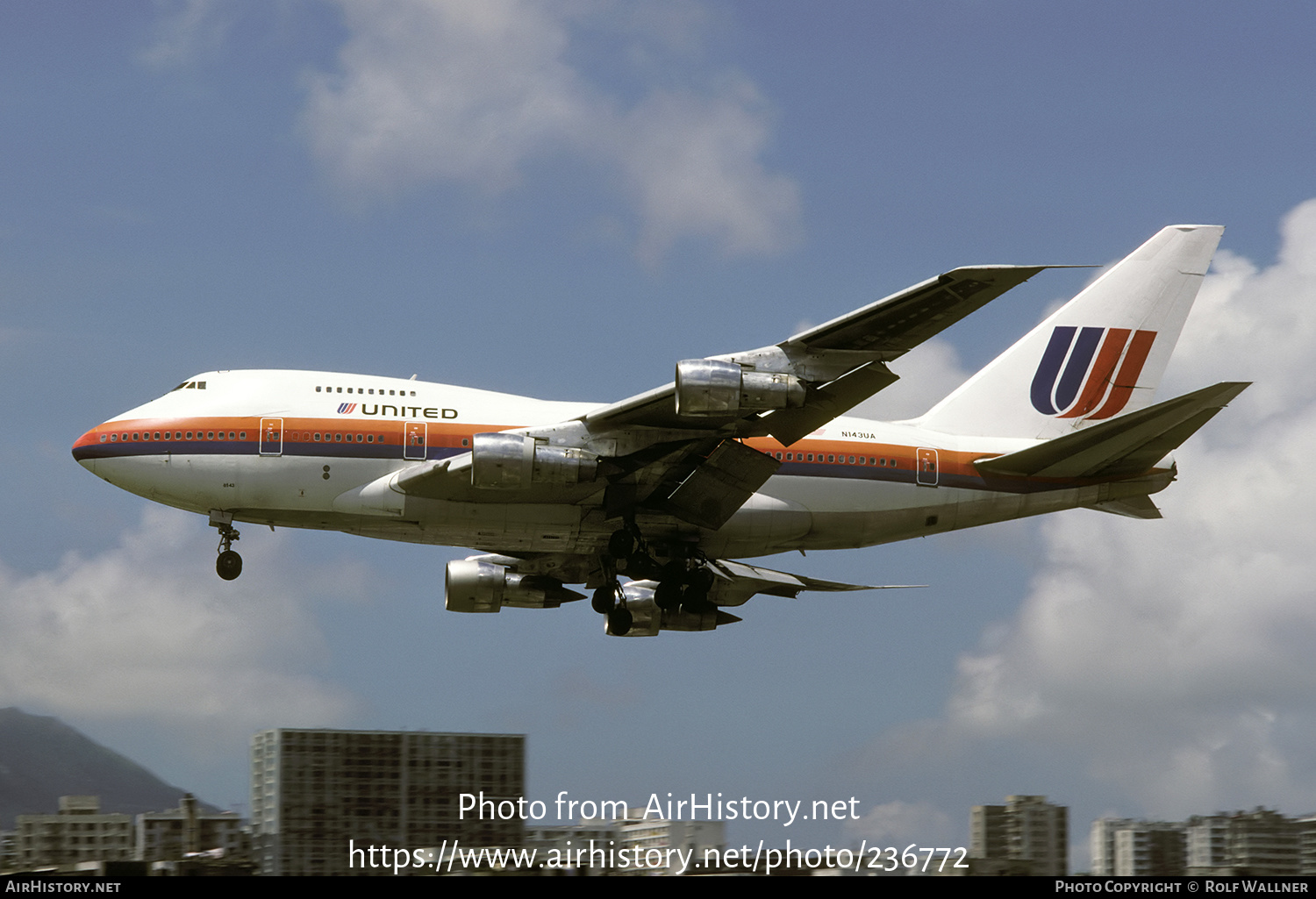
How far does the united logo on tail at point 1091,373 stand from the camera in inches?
1731

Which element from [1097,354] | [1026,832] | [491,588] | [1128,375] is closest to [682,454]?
[491,588]

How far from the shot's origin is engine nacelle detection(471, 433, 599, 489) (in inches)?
1332

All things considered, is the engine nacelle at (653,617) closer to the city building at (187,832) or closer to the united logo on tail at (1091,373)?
the united logo on tail at (1091,373)

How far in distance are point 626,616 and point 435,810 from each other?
1756 inches

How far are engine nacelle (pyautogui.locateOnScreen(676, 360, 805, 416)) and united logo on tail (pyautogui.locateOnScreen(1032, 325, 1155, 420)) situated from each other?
48.3 feet

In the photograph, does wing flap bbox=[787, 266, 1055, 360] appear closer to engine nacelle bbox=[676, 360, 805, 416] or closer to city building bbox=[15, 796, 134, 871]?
engine nacelle bbox=[676, 360, 805, 416]

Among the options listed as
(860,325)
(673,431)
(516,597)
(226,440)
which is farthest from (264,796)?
(860,325)

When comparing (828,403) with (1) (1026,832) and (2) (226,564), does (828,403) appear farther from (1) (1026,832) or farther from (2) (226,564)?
(1) (1026,832)

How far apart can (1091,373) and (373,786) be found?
179 feet

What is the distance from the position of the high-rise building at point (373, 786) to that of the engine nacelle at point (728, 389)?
50.6 m

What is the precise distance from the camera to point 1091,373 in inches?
1743

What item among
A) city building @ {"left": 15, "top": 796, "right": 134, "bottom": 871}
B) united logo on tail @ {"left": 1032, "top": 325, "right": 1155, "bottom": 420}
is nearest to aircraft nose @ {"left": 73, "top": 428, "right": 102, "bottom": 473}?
united logo on tail @ {"left": 1032, "top": 325, "right": 1155, "bottom": 420}

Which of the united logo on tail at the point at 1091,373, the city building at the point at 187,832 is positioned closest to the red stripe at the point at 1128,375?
the united logo on tail at the point at 1091,373
